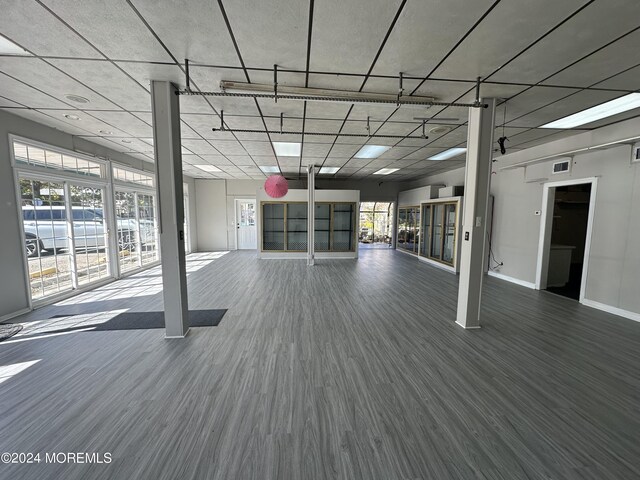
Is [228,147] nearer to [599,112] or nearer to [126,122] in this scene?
[126,122]

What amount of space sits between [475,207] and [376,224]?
9323 millimetres

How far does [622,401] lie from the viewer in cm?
210

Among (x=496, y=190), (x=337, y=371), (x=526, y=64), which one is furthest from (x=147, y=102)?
(x=496, y=190)

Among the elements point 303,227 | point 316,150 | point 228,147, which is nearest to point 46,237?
point 228,147

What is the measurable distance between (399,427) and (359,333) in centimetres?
145

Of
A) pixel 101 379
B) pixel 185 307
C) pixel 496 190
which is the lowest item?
pixel 101 379

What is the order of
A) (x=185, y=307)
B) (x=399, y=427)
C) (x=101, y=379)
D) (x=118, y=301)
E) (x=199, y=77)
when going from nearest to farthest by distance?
(x=399, y=427), (x=101, y=379), (x=199, y=77), (x=185, y=307), (x=118, y=301)

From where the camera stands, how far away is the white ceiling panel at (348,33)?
1810 mm

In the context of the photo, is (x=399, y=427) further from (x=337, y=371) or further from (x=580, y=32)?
(x=580, y=32)

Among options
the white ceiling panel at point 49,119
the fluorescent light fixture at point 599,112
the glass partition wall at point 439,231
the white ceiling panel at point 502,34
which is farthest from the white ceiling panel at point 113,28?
the glass partition wall at point 439,231

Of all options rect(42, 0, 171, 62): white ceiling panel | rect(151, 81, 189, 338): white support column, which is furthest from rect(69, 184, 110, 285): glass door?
rect(42, 0, 171, 62): white ceiling panel

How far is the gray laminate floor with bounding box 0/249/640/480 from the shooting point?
61.4 inches

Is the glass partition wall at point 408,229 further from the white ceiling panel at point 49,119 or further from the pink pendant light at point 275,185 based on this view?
the white ceiling panel at point 49,119

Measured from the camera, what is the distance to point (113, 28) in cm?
201
